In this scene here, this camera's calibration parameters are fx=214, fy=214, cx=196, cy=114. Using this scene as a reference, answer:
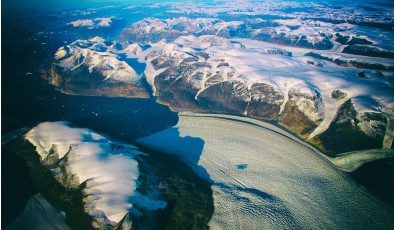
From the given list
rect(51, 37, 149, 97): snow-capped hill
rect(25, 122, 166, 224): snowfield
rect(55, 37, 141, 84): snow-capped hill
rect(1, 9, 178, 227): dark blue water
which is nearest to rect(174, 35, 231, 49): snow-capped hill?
rect(1, 9, 178, 227): dark blue water

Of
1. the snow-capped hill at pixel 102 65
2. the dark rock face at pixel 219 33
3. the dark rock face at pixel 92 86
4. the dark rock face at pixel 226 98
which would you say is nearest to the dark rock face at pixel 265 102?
the dark rock face at pixel 226 98

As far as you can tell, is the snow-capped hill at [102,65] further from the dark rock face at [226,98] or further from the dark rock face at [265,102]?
the dark rock face at [265,102]

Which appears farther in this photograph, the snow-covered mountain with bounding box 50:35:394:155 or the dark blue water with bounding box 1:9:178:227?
the snow-covered mountain with bounding box 50:35:394:155

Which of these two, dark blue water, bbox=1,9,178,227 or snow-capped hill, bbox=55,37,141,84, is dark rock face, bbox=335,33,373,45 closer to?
dark blue water, bbox=1,9,178,227

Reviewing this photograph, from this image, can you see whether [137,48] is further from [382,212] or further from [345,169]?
[382,212]

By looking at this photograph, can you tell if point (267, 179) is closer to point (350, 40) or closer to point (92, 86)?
point (92, 86)

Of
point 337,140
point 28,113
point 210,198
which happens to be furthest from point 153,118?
point 337,140
